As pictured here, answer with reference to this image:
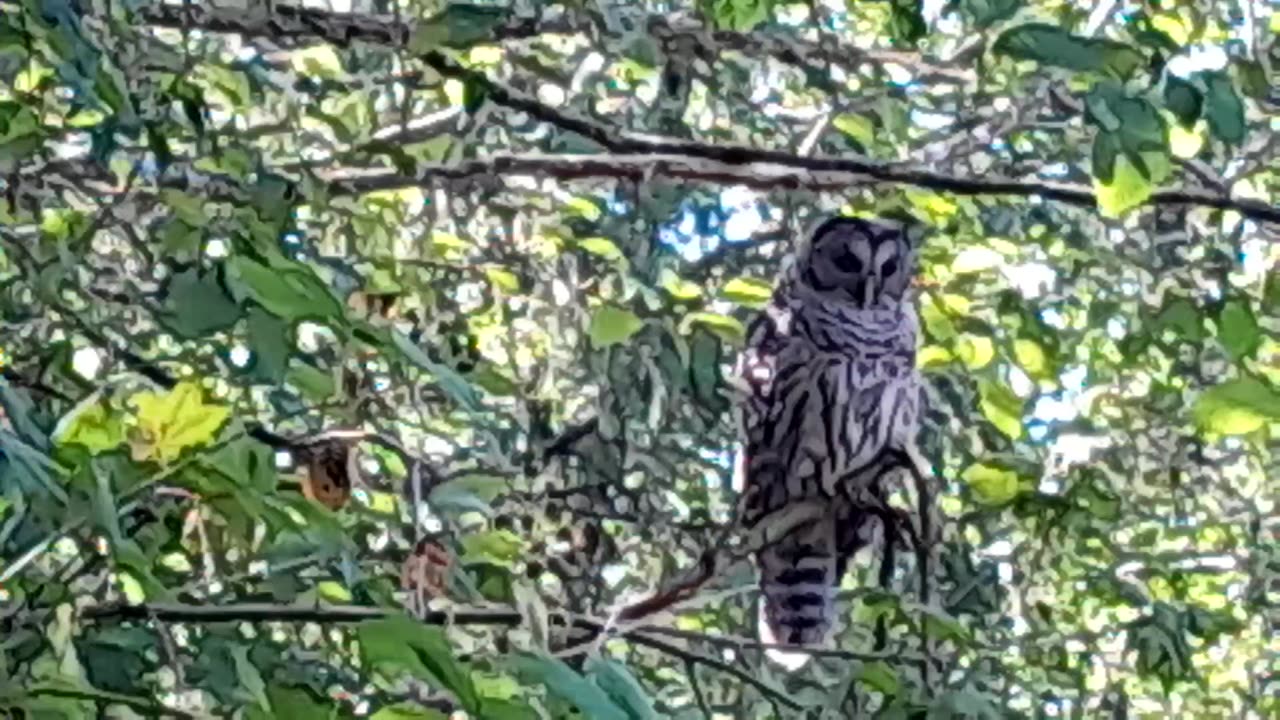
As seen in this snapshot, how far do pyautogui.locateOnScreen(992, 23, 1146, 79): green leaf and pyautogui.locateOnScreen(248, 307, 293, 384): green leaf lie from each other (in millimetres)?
425

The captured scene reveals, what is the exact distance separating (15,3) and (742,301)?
3.06 ft

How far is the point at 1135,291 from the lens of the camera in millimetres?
2117

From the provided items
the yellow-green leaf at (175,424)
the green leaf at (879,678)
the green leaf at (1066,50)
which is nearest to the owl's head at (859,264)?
the green leaf at (879,678)

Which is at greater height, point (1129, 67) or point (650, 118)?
point (1129, 67)

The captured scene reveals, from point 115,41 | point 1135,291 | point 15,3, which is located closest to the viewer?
point 15,3

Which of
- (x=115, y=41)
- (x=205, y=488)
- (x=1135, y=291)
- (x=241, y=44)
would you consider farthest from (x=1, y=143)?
(x=1135, y=291)

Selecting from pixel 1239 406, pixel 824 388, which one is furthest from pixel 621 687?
pixel 824 388

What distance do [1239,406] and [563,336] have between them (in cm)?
96

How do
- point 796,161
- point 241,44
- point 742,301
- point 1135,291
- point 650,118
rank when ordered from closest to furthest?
point 796,161
point 241,44
point 742,301
point 650,118
point 1135,291

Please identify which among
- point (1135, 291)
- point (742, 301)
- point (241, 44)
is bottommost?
point (1135, 291)

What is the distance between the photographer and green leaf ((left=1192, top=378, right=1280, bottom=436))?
1.23 m

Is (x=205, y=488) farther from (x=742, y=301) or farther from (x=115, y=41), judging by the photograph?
(x=742, y=301)

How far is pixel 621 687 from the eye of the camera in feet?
3.02

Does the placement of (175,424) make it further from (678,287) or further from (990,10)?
(678,287)
